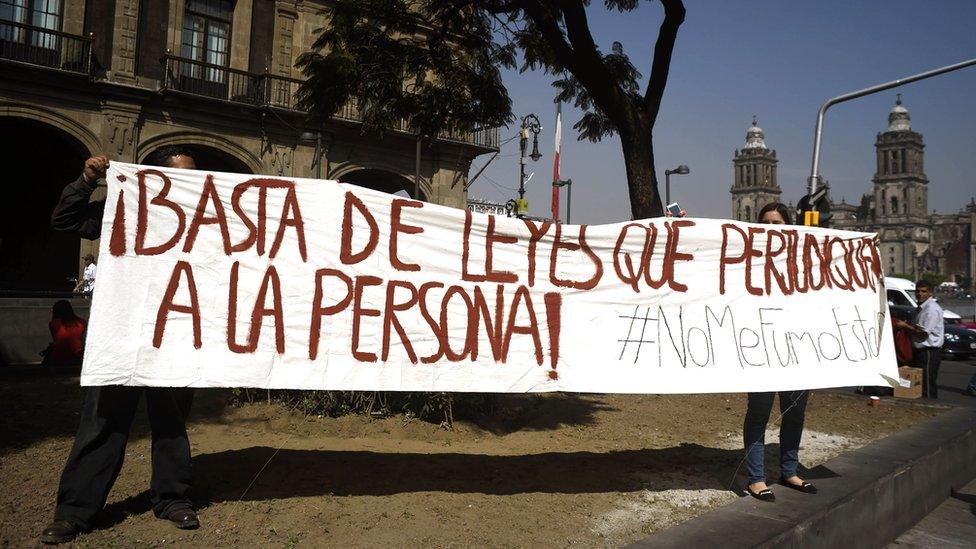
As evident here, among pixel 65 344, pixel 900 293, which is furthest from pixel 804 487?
pixel 900 293

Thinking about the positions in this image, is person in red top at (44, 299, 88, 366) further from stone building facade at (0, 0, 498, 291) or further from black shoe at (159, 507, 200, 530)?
stone building facade at (0, 0, 498, 291)

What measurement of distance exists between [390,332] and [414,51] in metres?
5.74

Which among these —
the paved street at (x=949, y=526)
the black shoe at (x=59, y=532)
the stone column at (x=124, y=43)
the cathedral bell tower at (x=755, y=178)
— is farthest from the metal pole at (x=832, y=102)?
the cathedral bell tower at (x=755, y=178)

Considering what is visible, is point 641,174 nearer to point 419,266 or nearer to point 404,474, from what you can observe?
point 419,266

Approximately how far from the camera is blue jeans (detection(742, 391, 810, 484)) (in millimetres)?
4219

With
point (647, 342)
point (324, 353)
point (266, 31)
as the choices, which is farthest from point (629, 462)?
point (266, 31)

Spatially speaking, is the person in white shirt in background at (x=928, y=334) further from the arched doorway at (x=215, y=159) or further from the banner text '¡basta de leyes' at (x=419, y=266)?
the arched doorway at (x=215, y=159)

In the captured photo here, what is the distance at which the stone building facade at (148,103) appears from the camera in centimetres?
1717

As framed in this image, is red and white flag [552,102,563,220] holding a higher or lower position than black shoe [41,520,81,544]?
higher

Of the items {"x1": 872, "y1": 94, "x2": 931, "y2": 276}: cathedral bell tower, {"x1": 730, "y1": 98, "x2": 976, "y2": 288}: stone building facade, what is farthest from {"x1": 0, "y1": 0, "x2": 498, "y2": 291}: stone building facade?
{"x1": 872, "y1": 94, "x2": 931, "y2": 276}: cathedral bell tower

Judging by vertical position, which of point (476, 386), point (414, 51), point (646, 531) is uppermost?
point (414, 51)

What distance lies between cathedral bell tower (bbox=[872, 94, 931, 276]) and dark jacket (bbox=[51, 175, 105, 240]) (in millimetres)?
186862

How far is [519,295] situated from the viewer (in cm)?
409

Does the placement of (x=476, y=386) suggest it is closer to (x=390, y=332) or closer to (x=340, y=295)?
(x=390, y=332)
